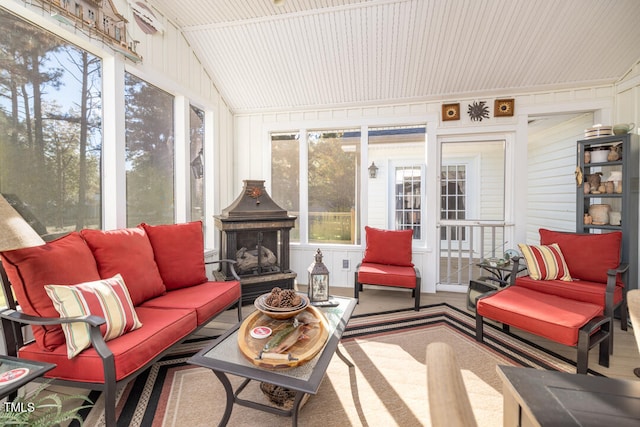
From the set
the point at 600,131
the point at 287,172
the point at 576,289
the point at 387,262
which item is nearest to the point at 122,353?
the point at 387,262

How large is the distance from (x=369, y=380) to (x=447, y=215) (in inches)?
113

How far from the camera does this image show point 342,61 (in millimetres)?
3623

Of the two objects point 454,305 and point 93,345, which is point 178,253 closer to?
point 93,345

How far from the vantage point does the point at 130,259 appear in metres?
2.24

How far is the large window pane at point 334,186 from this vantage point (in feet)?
14.5

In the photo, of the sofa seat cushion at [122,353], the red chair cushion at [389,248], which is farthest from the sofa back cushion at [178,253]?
the red chair cushion at [389,248]

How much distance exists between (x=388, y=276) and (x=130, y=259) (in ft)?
8.52

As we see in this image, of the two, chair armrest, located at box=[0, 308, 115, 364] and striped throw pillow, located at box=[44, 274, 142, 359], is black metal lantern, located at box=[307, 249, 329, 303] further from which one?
chair armrest, located at box=[0, 308, 115, 364]

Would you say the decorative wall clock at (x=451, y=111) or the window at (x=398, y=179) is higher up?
the decorative wall clock at (x=451, y=111)

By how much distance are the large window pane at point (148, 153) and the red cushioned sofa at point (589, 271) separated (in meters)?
3.88

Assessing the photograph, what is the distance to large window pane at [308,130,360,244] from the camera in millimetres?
4410

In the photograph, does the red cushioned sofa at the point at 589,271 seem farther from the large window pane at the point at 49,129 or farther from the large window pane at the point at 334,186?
the large window pane at the point at 49,129

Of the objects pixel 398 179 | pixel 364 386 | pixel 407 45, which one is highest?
pixel 407 45

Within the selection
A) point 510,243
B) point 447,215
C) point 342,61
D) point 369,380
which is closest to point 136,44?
point 342,61
